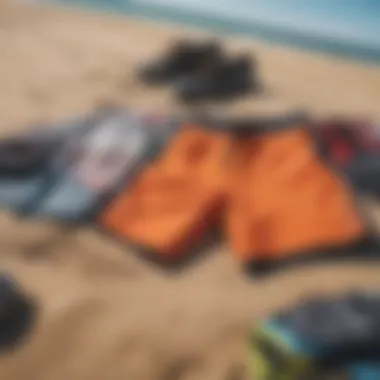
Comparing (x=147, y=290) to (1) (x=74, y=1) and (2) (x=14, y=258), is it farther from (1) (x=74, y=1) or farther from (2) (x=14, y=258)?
(1) (x=74, y=1)

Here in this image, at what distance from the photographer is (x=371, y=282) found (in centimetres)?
104

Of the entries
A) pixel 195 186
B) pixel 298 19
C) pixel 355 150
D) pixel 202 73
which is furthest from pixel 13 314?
pixel 298 19

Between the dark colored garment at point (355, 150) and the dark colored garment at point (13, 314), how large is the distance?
493 mm

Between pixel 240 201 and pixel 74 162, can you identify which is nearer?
pixel 240 201

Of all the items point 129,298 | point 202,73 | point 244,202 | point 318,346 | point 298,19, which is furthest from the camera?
point 298,19

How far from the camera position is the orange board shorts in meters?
1.08

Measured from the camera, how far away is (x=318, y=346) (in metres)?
0.86

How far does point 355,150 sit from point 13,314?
57 cm

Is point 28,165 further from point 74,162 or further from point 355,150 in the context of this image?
point 355,150

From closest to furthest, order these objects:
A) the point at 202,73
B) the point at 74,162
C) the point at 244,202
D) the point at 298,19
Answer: the point at 244,202, the point at 74,162, the point at 202,73, the point at 298,19

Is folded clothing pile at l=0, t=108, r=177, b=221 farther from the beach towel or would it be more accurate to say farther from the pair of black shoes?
the pair of black shoes

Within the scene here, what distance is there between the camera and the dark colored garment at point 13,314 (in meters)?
0.93

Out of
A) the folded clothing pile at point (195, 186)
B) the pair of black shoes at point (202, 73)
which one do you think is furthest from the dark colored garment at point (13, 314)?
the pair of black shoes at point (202, 73)

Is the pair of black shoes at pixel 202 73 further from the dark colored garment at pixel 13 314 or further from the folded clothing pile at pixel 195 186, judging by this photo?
the dark colored garment at pixel 13 314
